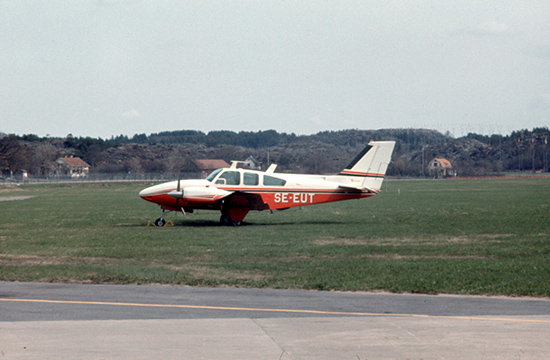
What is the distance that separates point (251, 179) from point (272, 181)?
100cm

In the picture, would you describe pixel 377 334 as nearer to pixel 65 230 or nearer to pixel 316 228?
pixel 316 228

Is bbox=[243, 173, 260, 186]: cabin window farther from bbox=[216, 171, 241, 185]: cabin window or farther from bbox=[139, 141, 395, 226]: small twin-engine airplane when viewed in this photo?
bbox=[216, 171, 241, 185]: cabin window

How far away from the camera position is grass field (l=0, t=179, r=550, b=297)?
1219 centimetres

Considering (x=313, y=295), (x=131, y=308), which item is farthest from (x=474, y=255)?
(x=131, y=308)

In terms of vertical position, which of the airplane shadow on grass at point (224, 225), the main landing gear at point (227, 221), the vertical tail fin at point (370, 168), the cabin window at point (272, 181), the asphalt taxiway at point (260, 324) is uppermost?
the vertical tail fin at point (370, 168)

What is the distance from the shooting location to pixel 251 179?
26.0 metres

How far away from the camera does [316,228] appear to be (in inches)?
961

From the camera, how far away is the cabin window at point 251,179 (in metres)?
25.9

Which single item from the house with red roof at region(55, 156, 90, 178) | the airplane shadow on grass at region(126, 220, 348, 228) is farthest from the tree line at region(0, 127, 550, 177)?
the airplane shadow on grass at region(126, 220, 348, 228)

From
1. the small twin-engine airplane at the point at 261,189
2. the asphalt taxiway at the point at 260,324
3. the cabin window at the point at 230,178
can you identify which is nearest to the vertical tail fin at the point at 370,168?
the small twin-engine airplane at the point at 261,189

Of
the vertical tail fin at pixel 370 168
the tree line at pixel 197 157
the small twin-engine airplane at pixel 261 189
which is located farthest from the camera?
the tree line at pixel 197 157

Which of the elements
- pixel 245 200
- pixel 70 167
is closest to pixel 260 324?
pixel 245 200

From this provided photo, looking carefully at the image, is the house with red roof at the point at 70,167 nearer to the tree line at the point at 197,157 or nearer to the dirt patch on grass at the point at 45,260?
the tree line at the point at 197,157

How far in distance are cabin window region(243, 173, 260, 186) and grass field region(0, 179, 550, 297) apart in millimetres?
2076
